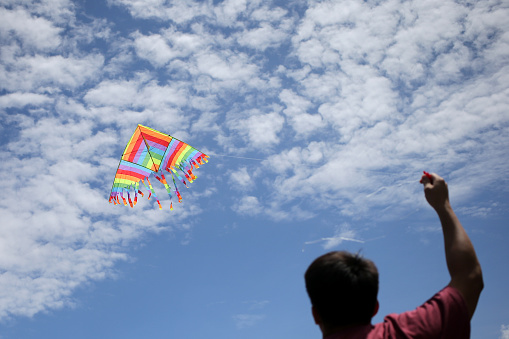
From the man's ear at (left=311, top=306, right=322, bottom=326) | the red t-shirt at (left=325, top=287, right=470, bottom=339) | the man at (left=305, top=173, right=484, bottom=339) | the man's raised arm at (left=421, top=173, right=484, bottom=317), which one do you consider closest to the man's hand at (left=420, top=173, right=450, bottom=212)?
the man's raised arm at (left=421, top=173, right=484, bottom=317)

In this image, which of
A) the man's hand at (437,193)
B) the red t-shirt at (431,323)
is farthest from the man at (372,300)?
the man's hand at (437,193)

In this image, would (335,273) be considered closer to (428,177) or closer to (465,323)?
(465,323)

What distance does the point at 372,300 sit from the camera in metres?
1.86

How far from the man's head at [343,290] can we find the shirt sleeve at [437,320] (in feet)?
0.40

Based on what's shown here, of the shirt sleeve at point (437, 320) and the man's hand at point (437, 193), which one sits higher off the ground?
the man's hand at point (437, 193)

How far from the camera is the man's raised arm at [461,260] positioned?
6.06 feet

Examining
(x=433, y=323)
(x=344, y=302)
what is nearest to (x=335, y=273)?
(x=344, y=302)

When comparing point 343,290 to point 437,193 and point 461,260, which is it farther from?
point 437,193

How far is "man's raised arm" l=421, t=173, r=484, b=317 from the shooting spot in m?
1.85

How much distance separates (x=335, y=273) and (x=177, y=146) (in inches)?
456

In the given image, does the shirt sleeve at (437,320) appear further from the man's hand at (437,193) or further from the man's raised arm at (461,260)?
the man's hand at (437,193)

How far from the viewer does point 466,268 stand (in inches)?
73.7

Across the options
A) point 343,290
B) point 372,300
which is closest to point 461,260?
point 372,300

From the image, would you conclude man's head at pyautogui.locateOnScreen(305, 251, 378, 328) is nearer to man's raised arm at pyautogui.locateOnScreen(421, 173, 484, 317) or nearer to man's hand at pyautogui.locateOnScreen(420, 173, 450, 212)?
man's raised arm at pyautogui.locateOnScreen(421, 173, 484, 317)
